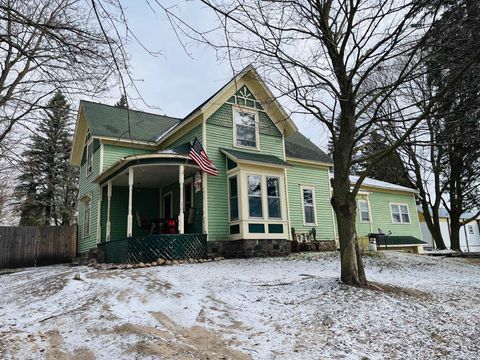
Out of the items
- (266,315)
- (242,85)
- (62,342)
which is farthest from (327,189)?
(62,342)

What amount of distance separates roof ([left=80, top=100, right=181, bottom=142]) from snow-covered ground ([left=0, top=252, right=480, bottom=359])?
8142 mm

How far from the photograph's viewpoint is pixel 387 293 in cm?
618

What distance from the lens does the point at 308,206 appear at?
15922 millimetres

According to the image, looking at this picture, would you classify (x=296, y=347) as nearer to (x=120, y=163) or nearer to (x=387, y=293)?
(x=387, y=293)

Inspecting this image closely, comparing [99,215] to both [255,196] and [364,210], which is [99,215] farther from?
[364,210]

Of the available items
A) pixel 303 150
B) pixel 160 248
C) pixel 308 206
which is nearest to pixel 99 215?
pixel 160 248

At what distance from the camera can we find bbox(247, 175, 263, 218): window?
489 inches

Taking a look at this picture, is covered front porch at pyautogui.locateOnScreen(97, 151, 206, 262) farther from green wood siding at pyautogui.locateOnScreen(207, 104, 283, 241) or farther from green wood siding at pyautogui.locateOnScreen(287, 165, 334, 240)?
green wood siding at pyautogui.locateOnScreen(287, 165, 334, 240)

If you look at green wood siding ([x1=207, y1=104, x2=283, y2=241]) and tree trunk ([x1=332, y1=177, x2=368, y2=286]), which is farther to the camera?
green wood siding ([x1=207, y1=104, x2=283, y2=241])

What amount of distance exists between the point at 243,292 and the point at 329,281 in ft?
5.68

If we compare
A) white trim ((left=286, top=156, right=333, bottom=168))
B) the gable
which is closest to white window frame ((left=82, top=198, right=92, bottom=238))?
the gable

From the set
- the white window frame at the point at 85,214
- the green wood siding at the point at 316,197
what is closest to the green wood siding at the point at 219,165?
the green wood siding at the point at 316,197

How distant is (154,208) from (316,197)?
23.5 feet

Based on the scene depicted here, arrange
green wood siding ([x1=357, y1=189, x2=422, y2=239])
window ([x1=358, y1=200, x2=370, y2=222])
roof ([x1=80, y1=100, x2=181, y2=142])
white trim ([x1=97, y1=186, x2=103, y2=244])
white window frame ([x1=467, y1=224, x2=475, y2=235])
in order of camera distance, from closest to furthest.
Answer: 1. white trim ([x1=97, y1=186, x2=103, y2=244])
2. roof ([x1=80, y1=100, x2=181, y2=142])
3. window ([x1=358, y1=200, x2=370, y2=222])
4. green wood siding ([x1=357, y1=189, x2=422, y2=239])
5. white window frame ([x1=467, y1=224, x2=475, y2=235])
